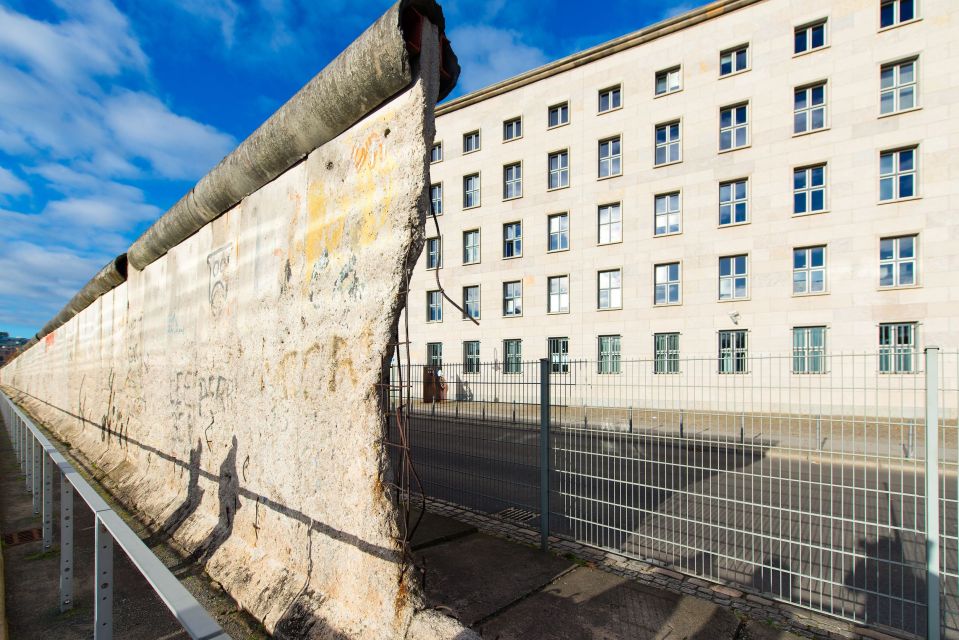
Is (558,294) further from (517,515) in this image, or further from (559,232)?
(517,515)

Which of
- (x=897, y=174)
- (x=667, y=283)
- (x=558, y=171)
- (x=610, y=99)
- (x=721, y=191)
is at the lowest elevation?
(x=667, y=283)

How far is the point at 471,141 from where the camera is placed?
28.6m

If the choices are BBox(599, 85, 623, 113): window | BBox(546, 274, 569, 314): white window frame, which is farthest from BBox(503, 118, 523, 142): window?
BBox(546, 274, 569, 314): white window frame

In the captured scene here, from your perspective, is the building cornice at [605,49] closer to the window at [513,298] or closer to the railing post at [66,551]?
the window at [513,298]

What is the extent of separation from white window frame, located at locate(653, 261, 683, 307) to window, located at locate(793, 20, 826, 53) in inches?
389

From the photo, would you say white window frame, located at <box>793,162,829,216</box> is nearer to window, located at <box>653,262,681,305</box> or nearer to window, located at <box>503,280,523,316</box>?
window, located at <box>653,262,681,305</box>

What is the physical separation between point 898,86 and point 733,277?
29.2 feet

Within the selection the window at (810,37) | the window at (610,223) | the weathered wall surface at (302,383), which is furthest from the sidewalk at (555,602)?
the window at (810,37)

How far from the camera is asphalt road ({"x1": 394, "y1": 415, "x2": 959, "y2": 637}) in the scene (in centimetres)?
383

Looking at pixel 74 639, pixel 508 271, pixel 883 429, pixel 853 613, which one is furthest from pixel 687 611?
pixel 508 271

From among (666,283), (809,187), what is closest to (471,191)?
(666,283)

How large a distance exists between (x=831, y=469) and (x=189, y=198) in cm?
624

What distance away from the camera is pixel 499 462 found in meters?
6.02

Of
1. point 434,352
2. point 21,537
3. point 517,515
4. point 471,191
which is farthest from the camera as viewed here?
point 434,352
